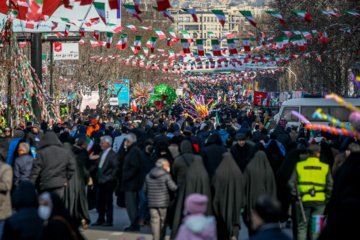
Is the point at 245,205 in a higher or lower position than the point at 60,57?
lower

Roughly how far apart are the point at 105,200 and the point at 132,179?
0.93 metres

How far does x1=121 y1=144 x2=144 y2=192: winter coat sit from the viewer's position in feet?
39.8

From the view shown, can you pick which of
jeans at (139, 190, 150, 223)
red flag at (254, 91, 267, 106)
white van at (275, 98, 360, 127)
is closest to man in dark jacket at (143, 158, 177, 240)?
jeans at (139, 190, 150, 223)

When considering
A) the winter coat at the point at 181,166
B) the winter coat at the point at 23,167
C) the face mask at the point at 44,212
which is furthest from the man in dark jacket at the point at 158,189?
the face mask at the point at 44,212

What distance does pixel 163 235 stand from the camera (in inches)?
439

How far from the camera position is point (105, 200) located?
42.4ft

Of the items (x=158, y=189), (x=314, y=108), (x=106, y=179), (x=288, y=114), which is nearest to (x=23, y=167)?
(x=106, y=179)

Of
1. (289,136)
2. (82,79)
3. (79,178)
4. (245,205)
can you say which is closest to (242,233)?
(245,205)

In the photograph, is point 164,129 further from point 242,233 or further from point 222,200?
point 222,200

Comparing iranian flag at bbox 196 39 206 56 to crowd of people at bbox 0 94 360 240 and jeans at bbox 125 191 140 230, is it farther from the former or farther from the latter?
jeans at bbox 125 191 140 230

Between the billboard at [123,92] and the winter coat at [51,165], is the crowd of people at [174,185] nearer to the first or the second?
the winter coat at [51,165]

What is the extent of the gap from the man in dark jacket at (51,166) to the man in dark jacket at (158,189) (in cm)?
129

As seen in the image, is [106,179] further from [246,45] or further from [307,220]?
[246,45]

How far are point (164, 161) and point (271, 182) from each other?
1469 millimetres
